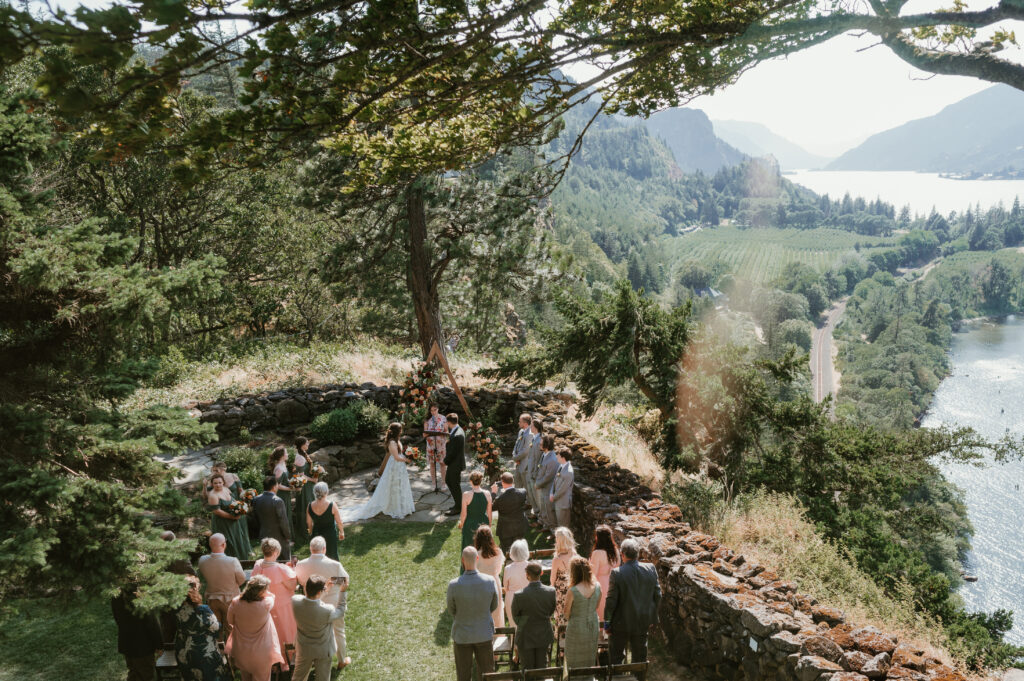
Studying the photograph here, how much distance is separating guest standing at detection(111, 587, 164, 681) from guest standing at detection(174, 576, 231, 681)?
472 millimetres

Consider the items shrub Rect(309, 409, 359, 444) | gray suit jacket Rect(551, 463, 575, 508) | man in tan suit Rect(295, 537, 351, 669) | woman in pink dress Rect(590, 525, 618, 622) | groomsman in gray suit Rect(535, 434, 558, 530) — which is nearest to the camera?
man in tan suit Rect(295, 537, 351, 669)

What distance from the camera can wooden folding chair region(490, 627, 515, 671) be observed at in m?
6.29

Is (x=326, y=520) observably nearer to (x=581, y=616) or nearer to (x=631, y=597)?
(x=581, y=616)

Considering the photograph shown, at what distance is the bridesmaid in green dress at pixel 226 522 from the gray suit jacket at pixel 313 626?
2730 millimetres

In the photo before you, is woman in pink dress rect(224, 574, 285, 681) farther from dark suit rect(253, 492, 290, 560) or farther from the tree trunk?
the tree trunk

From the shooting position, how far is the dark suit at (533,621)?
5.44 meters

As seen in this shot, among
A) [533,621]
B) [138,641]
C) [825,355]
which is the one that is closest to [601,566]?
[533,621]

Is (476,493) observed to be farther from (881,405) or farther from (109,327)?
(881,405)

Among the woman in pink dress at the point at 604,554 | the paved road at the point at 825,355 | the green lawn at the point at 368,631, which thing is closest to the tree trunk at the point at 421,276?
the green lawn at the point at 368,631

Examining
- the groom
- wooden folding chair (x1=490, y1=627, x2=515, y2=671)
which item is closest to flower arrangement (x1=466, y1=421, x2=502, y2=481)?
the groom

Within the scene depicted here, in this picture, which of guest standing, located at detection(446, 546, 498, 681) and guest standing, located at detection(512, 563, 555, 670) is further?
guest standing, located at detection(446, 546, 498, 681)

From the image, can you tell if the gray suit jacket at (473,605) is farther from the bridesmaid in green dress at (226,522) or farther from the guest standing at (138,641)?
the bridesmaid in green dress at (226,522)

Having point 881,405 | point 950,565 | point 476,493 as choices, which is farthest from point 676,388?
point 881,405

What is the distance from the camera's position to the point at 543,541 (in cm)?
947
